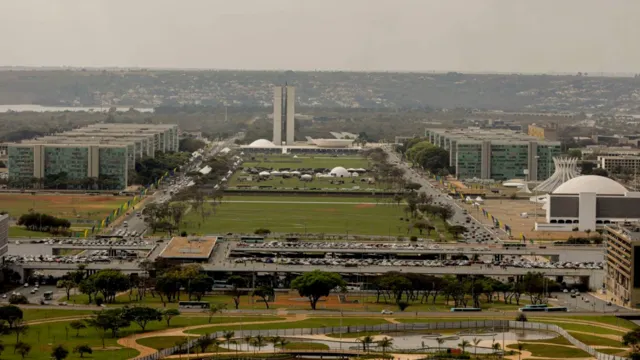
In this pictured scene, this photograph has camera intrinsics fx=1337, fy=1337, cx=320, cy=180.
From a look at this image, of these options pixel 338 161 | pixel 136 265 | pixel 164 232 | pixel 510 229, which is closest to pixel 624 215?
pixel 510 229

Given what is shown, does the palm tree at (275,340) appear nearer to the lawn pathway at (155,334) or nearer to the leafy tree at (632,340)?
the lawn pathway at (155,334)

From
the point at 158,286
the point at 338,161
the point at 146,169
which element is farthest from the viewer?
the point at 338,161

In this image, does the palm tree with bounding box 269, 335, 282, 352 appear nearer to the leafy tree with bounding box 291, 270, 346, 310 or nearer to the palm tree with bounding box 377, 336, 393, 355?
the palm tree with bounding box 377, 336, 393, 355

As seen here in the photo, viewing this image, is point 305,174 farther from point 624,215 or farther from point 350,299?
point 350,299

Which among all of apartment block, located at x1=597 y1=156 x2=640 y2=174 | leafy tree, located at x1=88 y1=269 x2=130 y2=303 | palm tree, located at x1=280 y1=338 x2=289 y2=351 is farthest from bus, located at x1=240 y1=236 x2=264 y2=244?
apartment block, located at x1=597 y1=156 x2=640 y2=174

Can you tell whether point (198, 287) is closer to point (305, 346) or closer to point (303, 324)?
point (303, 324)

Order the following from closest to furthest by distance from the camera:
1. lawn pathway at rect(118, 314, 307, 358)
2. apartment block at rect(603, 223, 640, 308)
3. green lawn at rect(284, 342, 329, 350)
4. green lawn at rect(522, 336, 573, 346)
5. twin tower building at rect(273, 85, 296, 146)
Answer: lawn pathway at rect(118, 314, 307, 358), green lawn at rect(284, 342, 329, 350), green lawn at rect(522, 336, 573, 346), apartment block at rect(603, 223, 640, 308), twin tower building at rect(273, 85, 296, 146)

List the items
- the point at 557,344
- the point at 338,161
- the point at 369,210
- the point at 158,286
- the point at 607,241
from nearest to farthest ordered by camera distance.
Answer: the point at 557,344
the point at 158,286
the point at 607,241
the point at 369,210
the point at 338,161
